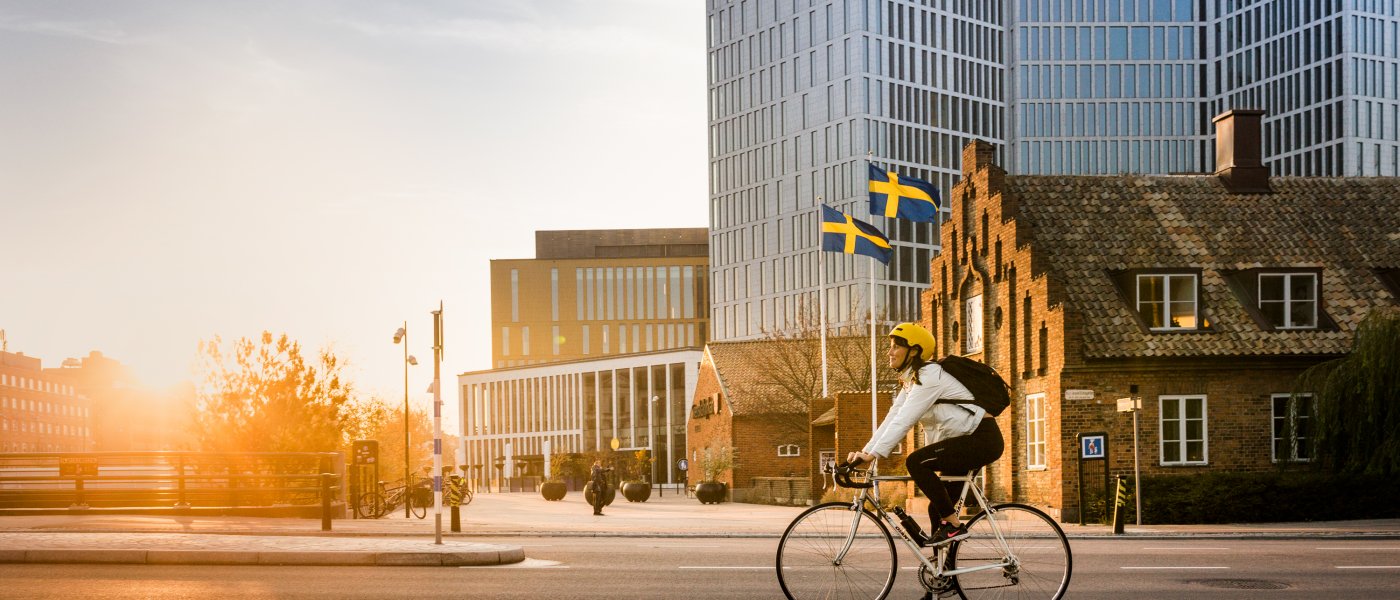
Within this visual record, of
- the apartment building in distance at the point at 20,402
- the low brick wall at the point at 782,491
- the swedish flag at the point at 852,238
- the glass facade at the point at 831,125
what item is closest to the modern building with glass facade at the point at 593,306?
the glass facade at the point at 831,125

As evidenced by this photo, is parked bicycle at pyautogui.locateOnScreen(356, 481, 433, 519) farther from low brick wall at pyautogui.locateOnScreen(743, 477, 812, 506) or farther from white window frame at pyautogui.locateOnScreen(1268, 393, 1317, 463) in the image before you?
white window frame at pyautogui.locateOnScreen(1268, 393, 1317, 463)

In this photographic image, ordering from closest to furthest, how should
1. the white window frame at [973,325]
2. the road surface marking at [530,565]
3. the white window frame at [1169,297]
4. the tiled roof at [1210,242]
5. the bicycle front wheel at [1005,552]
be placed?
the bicycle front wheel at [1005,552], the road surface marking at [530,565], the tiled roof at [1210,242], the white window frame at [1169,297], the white window frame at [973,325]

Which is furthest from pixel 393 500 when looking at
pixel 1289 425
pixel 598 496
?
pixel 1289 425

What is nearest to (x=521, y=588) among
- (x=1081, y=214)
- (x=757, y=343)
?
(x=1081, y=214)

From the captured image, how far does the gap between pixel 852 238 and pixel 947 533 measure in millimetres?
30525

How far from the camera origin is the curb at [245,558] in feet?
49.3

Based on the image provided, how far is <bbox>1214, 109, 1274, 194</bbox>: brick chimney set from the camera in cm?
3556

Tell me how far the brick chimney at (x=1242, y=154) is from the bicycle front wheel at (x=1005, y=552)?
27.9 meters

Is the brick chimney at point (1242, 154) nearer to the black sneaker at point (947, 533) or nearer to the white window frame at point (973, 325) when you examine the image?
the white window frame at point (973, 325)

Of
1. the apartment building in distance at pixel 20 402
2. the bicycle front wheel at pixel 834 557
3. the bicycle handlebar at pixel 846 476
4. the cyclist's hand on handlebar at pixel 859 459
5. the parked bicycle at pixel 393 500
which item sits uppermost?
the cyclist's hand on handlebar at pixel 859 459

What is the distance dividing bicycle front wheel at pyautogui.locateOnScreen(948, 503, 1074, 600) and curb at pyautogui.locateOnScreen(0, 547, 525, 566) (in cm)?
706

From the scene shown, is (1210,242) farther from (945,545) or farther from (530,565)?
(945,545)

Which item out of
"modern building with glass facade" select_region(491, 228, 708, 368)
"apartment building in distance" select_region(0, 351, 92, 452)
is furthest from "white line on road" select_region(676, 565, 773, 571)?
"apartment building in distance" select_region(0, 351, 92, 452)

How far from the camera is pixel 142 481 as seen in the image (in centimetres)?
2966
